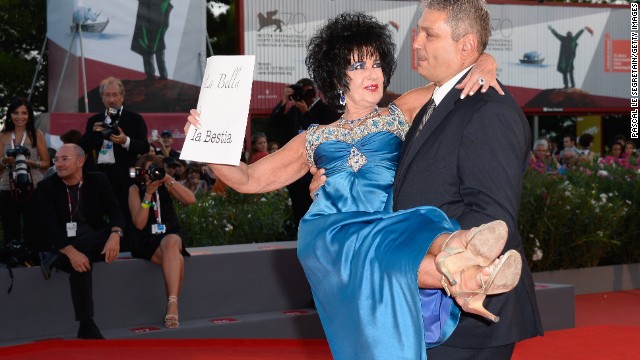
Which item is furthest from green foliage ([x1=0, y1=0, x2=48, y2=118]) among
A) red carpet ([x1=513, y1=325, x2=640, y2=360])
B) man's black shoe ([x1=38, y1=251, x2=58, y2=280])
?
red carpet ([x1=513, y1=325, x2=640, y2=360])

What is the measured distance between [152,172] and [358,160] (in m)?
4.68

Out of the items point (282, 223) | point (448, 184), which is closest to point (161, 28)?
point (282, 223)

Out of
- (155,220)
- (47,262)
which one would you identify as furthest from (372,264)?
(155,220)

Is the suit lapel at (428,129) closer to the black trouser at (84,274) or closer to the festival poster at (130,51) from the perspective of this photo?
the black trouser at (84,274)

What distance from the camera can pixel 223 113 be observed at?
10.8 feet

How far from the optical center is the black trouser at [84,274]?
23.2 feet

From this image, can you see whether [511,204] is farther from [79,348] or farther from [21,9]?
[21,9]

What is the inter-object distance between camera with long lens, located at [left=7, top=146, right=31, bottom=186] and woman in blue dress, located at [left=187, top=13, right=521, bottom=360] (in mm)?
5126

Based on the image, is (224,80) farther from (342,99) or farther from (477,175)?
(477,175)

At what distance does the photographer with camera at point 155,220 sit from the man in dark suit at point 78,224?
7.5 inches

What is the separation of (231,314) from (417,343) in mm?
5466

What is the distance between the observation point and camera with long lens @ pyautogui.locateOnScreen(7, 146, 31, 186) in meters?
8.27

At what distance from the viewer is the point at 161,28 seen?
696 inches

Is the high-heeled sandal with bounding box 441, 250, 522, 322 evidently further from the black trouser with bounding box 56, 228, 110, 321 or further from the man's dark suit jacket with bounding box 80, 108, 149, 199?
the man's dark suit jacket with bounding box 80, 108, 149, 199
